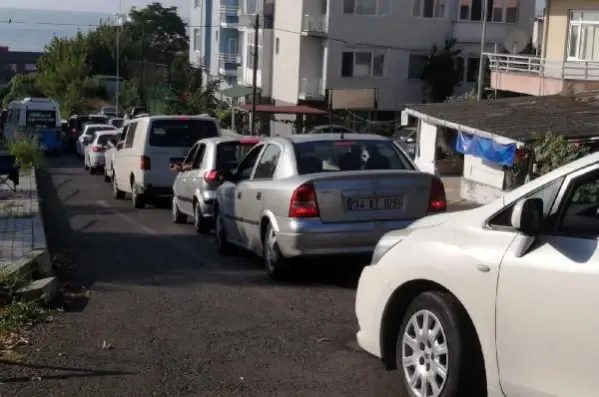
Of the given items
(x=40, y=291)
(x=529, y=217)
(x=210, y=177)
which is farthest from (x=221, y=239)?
(x=529, y=217)

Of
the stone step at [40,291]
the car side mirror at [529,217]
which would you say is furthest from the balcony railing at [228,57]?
the car side mirror at [529,217]

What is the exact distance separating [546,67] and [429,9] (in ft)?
54.9

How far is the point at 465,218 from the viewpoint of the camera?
19.5 feet

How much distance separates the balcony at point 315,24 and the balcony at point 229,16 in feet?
54.6

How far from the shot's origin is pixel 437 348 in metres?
5.93

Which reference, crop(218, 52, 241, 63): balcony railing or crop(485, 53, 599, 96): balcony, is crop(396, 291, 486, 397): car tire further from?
crop(218, 52, 241, 63): balcony railing

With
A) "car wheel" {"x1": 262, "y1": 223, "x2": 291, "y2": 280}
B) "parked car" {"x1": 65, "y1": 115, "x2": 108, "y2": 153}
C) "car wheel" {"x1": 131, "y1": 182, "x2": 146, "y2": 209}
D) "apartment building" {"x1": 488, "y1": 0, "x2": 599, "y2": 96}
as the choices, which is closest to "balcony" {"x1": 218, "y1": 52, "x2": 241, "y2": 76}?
"parked car" {"x1": 65, "y1": 115, "x2": 108, "y2": 153}

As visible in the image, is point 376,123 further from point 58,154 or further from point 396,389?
point 396,389

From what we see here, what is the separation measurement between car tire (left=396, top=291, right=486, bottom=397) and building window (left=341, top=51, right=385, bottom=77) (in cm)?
4173

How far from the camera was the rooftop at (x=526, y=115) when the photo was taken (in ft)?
78.1

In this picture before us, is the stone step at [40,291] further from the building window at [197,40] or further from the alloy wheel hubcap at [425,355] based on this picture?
the building window at [197,40]

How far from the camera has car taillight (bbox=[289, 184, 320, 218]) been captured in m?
10.2

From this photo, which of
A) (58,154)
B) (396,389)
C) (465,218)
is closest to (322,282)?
(396,389)

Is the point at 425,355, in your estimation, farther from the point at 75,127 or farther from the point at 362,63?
the point at 75,127
